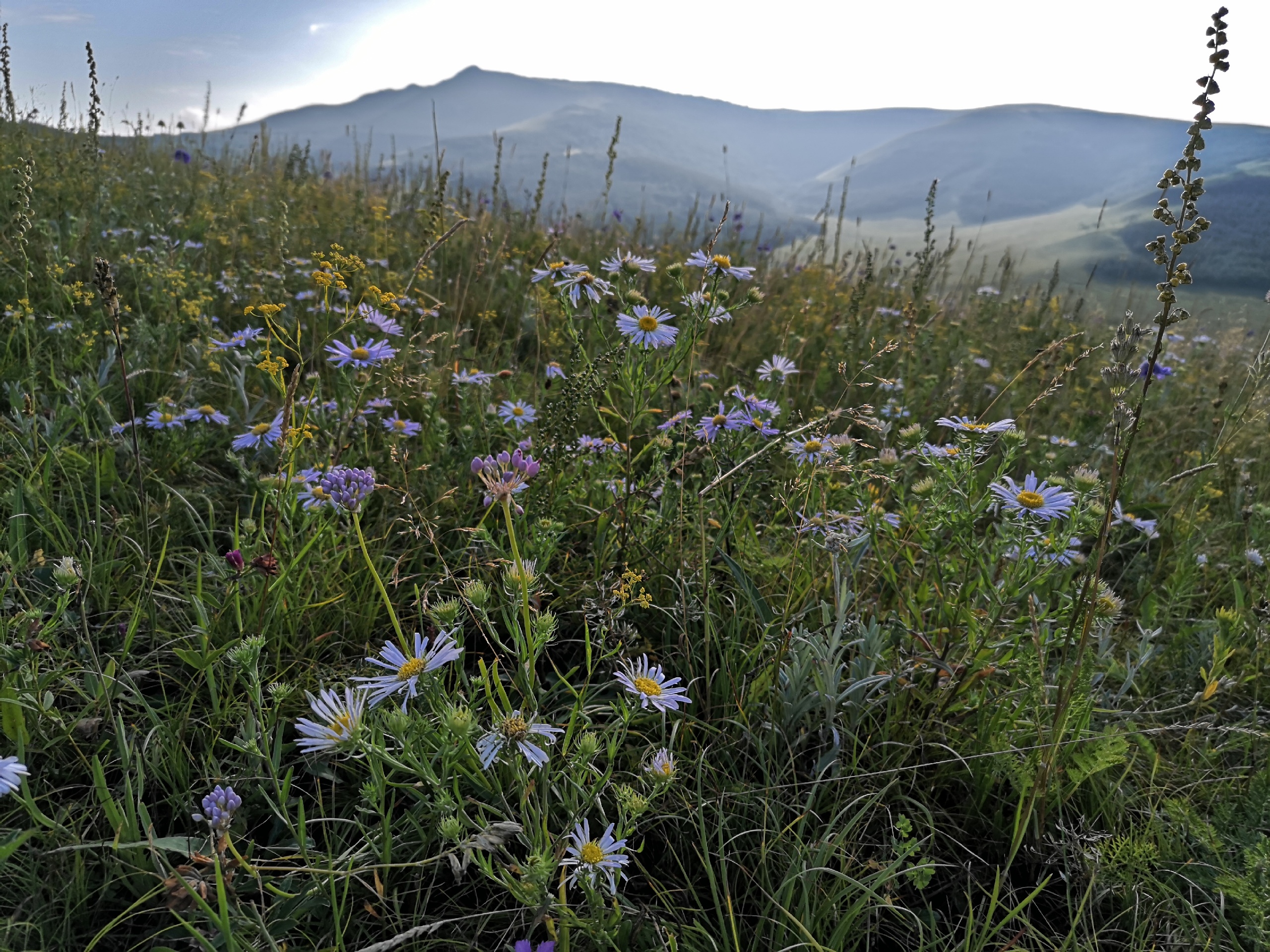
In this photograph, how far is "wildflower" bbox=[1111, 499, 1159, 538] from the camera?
1667 mm

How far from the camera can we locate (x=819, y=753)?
1283mm

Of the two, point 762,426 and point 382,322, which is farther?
point 762,426

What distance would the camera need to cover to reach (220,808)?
71 centimetres

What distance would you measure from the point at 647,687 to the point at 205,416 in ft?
5.50

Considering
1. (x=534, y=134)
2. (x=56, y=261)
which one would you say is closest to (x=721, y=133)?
(x=534, y=134)

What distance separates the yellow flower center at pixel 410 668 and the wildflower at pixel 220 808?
20 cm

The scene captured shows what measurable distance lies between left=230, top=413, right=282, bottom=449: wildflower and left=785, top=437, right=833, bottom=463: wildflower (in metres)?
1.22

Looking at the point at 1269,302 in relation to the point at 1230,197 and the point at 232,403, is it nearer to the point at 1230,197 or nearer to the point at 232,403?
the point at 232,403

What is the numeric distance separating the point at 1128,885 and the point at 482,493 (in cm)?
147

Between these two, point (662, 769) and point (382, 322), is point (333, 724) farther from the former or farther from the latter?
Answer: point (382, 322)

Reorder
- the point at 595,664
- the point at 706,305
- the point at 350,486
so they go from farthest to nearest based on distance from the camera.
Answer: the point at 706,305 → the point at 595,664 → the point at 350,486

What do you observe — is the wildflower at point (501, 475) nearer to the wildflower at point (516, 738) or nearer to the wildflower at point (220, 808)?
the wildflower at point (516, 738)

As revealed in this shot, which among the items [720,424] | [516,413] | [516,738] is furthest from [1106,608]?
[516,413]

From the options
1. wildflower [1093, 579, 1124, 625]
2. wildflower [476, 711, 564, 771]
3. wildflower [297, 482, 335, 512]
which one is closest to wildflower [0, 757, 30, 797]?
wildflower [476, 711, 564, 771]
